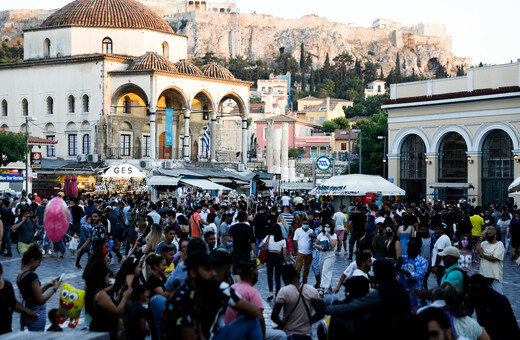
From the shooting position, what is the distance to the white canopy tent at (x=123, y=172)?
122 ft

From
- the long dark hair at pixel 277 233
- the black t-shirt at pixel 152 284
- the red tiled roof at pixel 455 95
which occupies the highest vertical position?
the red tiled roof at pixel 455 95

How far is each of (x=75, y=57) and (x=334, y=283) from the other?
1563 inches

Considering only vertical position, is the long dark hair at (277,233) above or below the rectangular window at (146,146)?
below

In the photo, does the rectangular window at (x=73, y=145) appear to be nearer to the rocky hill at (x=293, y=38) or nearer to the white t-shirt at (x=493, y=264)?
the white t-shirt at (x=493, y=264)

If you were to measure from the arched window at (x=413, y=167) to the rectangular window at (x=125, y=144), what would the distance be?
2008 centimetres

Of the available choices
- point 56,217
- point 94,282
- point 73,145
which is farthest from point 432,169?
point 94,282

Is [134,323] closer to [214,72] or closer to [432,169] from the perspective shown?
[432,169]

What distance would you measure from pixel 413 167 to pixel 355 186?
1733 cm

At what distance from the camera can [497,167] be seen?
37.6m

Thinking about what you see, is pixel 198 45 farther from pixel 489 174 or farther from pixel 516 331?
pixel 516 331

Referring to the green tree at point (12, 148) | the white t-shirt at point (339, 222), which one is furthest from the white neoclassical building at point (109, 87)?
the white t-shirt at point (339, 222)

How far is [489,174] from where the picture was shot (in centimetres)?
3784

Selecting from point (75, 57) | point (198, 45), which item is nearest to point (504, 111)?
point (75, 57)

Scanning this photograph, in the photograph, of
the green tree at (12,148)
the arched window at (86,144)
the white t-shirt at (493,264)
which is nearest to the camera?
the white t-shirt at (493,264)
